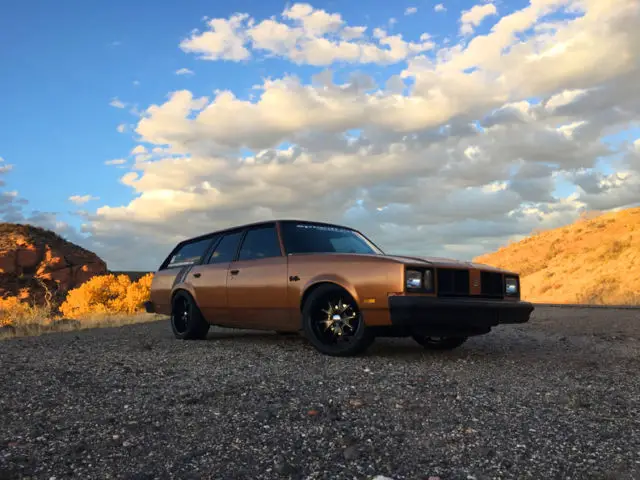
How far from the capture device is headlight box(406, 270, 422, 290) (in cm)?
535

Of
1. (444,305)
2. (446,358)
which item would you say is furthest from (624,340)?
(444,305)

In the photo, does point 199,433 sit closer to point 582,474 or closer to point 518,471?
point 518,471

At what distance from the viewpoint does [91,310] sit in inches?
824

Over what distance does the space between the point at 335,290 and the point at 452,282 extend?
3.98 feet

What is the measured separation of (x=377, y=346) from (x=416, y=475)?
4115mm

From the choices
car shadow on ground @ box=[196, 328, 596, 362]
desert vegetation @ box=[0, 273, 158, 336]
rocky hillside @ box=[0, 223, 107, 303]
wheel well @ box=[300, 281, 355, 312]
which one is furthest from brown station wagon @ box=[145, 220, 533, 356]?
rocky hillside @ box=[0, 223, 107, 303]

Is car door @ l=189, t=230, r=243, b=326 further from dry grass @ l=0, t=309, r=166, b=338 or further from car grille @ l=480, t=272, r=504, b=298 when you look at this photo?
dry grass @ l=0, t=309, r=166, b=338

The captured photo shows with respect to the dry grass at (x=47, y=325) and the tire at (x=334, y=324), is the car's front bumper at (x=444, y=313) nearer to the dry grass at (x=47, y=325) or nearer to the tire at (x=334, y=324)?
the tire at (x=334, y=324)

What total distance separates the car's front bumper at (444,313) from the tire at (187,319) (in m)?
3.50

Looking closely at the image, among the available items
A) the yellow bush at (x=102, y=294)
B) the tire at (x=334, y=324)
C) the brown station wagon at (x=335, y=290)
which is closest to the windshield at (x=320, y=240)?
the brown station wagon at (x=335, y=290)

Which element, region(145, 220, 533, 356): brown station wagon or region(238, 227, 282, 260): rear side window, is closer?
region(145, 220, 533, 356): brown station wagon

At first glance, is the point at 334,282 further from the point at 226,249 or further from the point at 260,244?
the point at 226,249


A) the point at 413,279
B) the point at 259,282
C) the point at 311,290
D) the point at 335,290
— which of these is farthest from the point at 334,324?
the point at 259,282

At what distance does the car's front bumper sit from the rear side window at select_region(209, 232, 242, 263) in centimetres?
292
